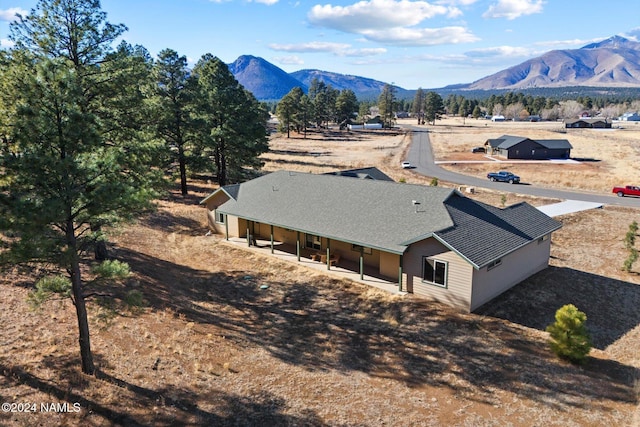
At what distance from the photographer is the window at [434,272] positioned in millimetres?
21891

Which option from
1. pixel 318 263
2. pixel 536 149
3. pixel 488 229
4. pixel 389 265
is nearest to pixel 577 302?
pixel 488 229

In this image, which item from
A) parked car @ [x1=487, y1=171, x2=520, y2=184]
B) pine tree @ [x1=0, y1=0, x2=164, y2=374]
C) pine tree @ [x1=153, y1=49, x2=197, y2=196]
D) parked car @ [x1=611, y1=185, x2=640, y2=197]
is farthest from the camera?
parked car @ [x1=487, y1=171, x2=520, y2=184]

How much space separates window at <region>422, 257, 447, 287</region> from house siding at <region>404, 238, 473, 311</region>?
18 cm

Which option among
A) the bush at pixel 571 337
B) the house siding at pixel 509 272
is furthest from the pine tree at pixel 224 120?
the bush at pixel 571 337

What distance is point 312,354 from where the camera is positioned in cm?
1781

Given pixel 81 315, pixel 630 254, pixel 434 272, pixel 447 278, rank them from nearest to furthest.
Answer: pixel 81 315 < pixel 447 278 < pixel 434 272 < pixel 630 254

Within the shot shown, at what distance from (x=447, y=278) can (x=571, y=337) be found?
20.3ft

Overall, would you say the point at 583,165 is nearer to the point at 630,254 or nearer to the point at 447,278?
the point at 630,254

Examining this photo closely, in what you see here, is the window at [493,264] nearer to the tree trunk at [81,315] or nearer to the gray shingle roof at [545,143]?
the tree trunk at [81,315]

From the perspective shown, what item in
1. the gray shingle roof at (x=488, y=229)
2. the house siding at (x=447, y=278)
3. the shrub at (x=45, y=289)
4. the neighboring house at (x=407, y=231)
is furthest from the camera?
the neighboring house at (x=407, y=231)

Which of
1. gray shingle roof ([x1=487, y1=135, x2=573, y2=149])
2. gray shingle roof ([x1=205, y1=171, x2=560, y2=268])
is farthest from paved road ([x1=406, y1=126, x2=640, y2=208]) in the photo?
gray shingle roof ([x1=205, y1=171, x2=560, y2=268])

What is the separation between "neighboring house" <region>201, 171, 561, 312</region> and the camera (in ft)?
71.2

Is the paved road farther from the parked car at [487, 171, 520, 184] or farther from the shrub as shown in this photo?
the shrub

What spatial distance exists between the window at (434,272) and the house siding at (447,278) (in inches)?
7.1
